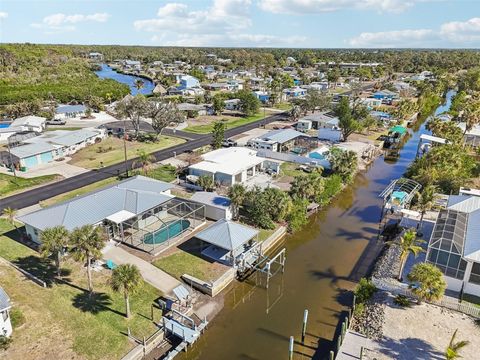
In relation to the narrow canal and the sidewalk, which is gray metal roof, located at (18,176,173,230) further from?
the narrow canal

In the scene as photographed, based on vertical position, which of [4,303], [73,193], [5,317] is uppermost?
[4,303]

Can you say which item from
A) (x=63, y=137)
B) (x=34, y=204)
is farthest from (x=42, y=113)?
(x=34, y=204)

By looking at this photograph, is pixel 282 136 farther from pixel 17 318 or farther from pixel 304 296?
pixel 17 318

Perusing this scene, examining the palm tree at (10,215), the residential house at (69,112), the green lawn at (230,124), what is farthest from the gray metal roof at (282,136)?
the residential house at (69,112)

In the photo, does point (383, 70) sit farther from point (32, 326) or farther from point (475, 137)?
point (32, 326)

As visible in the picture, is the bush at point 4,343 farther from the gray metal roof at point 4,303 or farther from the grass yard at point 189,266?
the grass yard at point 189,266

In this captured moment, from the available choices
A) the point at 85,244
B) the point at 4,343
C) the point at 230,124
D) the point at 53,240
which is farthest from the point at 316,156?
the point at 4,343
